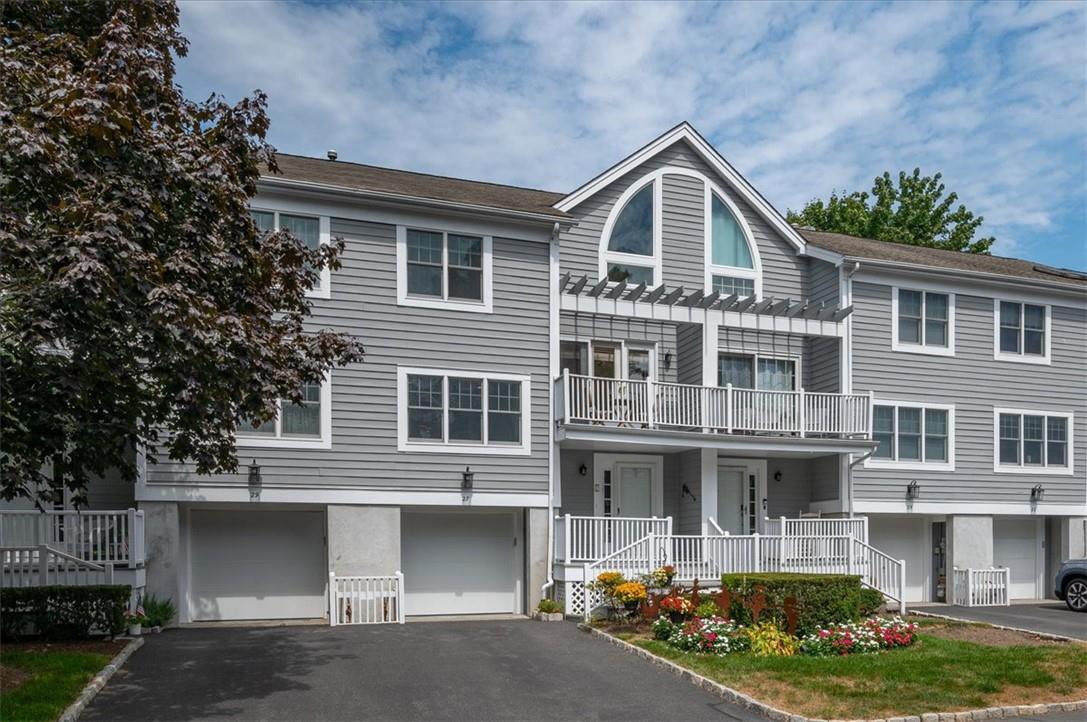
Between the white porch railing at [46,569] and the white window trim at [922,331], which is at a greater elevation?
the white window trim at [922,331]

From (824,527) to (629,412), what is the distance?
4743mm

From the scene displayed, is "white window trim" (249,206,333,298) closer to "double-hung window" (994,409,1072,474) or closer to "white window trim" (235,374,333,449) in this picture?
"white window trim" (235,374,333,449)

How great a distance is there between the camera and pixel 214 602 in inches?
698

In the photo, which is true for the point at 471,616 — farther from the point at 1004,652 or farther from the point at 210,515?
the point at 1004,652

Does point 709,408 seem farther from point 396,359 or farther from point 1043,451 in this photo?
point 1043,451

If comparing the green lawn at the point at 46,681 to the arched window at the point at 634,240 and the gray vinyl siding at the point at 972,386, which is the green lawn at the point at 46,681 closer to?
the arched window at the point at 634,240

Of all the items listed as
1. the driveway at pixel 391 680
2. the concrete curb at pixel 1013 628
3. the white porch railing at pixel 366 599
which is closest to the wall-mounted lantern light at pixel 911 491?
the concrete curb at pixel 1013 628

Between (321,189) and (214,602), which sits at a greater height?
(321,189)

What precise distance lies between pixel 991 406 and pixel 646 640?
503 inches

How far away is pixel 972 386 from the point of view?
2312cm

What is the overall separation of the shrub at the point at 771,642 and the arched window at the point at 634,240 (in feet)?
29.0

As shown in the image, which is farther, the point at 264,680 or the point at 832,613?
the point at 832,613

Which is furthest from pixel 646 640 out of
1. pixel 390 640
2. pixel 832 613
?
pixel 390 640

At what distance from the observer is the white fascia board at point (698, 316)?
19344 mm
